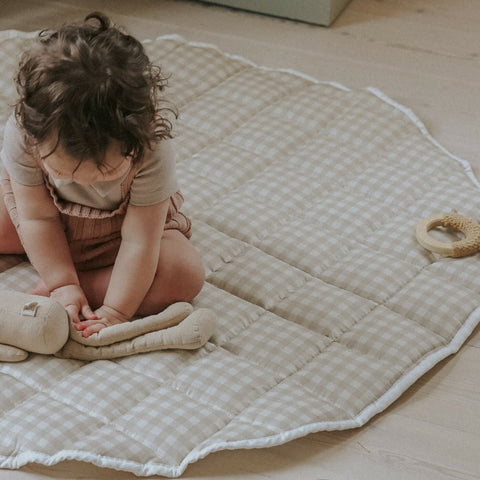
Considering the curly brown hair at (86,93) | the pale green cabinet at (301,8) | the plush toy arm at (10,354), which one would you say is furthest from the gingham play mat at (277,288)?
the pale green cabinet at (301,8)

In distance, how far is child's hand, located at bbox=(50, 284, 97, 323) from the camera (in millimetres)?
1183

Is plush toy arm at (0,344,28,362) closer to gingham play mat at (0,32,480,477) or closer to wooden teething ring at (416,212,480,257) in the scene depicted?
gingham play mat at (0,32,480,477)

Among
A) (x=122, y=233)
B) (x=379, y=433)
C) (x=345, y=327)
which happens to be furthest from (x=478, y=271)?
(x=122, y=233)

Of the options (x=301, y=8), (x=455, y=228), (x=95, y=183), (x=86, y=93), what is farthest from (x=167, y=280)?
(x=301, y=8)

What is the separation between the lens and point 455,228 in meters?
1.42

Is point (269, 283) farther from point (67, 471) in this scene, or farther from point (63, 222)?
point (67, 471)

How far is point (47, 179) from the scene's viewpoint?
1188 mm

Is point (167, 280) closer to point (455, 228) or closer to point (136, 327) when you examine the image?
point (136, 327)

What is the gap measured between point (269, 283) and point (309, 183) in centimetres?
29

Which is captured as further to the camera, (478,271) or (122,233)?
(478,271)

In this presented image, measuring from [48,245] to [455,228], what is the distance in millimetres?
626

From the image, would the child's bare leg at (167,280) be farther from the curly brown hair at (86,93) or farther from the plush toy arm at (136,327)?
the curly brown hair at (86,93)

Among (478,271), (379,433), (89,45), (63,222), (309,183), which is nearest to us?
A: (89,45)

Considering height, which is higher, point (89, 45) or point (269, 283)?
point (89, 45)
